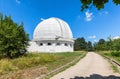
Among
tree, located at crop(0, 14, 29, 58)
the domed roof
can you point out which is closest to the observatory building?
the domed roof

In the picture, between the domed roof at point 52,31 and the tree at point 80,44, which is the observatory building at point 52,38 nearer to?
the domed roof at point 52,31

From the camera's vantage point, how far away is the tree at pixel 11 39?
30.3 m

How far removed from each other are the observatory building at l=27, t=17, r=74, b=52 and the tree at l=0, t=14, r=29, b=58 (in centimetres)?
2768

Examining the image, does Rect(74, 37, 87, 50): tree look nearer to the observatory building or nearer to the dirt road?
the observatory building

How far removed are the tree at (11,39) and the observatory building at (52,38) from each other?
2768 centimetres

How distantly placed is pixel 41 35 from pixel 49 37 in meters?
4.05

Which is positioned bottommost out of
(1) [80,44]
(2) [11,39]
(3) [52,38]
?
(2) [11,39]

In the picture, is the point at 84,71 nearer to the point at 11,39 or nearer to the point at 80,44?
the point at 11,39

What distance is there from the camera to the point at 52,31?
64312 mm

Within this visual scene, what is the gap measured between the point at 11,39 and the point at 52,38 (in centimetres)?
3157

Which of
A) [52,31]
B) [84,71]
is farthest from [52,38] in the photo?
[84,71]

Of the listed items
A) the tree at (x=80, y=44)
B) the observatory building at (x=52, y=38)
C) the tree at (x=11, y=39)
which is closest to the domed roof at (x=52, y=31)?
the observatory building at (x=52, y=38)

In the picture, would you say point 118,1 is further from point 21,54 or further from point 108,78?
point 21,54

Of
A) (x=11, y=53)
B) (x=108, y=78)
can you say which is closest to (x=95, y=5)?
(x=108, y=78)
